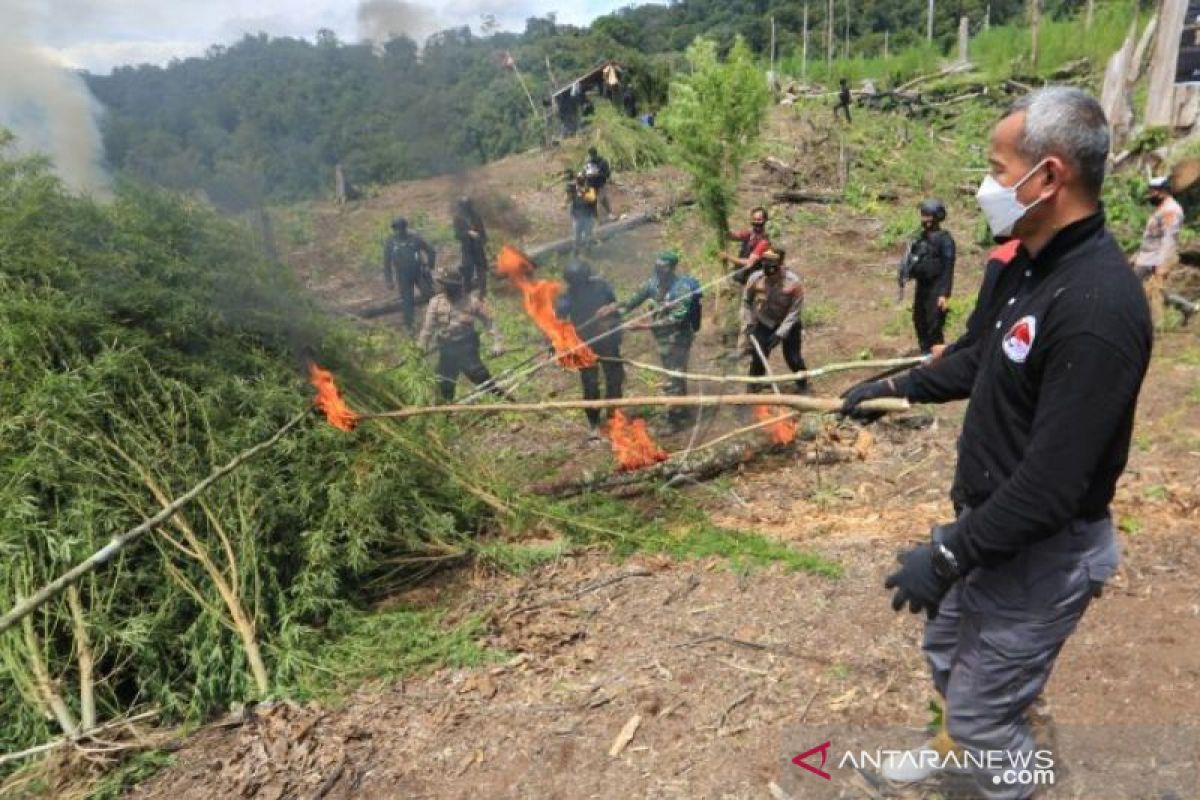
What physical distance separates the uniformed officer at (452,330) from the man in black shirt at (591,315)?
93 cm

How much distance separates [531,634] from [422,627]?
0.64m

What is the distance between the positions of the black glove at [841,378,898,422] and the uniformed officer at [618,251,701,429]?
174 inches

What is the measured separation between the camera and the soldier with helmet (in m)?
7.44

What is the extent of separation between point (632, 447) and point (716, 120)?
6.25 meters

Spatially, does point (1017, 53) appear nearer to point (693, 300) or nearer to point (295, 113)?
point (693, 300)

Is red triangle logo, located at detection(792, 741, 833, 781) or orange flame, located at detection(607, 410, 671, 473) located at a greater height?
red triangle logo, located at detection(792, 741, 833, 781)

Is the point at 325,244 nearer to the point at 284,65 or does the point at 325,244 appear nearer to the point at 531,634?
the point at 284,65

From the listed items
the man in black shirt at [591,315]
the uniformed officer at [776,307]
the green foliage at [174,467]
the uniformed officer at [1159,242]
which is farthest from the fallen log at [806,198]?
the green foliage at [174,467]

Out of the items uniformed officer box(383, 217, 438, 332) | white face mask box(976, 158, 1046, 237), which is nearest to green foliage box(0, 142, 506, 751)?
white face mask box(976, 158, 1046, 237)

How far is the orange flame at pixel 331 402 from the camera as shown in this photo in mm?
4848

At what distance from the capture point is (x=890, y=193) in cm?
1655

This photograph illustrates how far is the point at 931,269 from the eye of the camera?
7.48 metres

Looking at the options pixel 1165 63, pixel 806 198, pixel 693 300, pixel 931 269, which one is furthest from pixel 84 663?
pixel 806 198

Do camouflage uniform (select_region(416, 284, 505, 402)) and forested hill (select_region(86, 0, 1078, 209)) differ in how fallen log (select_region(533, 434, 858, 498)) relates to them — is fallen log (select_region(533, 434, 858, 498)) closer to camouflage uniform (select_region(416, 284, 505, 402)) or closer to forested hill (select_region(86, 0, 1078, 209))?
camouflage uniform (select_region(416, 284, 505, 402))
